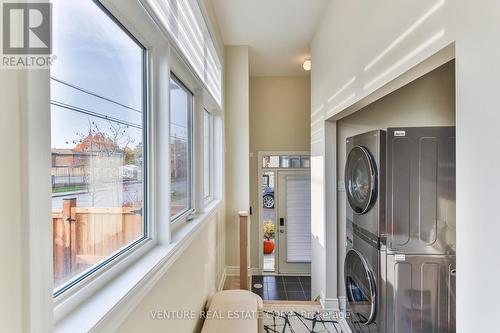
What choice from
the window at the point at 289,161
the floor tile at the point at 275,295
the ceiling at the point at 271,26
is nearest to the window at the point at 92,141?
the ceiling at the point at 271,26

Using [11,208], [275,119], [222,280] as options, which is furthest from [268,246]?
[11,208]

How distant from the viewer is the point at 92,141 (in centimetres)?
92

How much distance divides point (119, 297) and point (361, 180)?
1.95 m

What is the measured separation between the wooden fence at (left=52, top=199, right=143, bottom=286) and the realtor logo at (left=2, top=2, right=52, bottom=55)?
0.42m

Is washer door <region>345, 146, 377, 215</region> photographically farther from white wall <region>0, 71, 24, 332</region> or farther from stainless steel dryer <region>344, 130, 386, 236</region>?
white wall <region>0, 71, 24, 332</region>

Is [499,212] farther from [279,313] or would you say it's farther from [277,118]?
[277,118]

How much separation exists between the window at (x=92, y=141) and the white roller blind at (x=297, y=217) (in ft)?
13.5

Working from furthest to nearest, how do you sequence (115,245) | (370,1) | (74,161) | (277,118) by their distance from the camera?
(277,118), (370,1), (115,245), (74,161)

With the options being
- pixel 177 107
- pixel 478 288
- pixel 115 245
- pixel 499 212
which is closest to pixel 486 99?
pixel 499 212

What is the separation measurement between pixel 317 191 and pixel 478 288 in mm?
2609

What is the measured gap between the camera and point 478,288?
901 mm

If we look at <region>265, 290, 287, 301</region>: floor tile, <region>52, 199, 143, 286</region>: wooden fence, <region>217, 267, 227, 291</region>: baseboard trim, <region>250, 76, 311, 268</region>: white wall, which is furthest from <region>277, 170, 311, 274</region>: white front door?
<region>52, 199, 143, 286</region>: wooden fence

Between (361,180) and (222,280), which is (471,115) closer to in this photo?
(361,180)

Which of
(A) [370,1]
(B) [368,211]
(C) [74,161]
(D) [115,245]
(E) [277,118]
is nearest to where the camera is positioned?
(C) [74,161]
